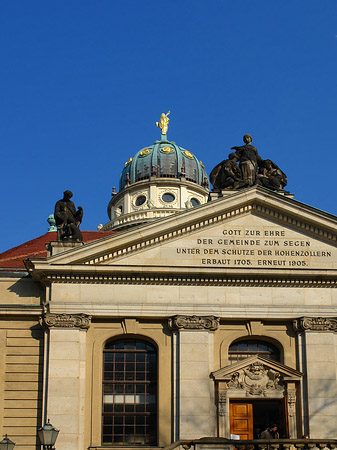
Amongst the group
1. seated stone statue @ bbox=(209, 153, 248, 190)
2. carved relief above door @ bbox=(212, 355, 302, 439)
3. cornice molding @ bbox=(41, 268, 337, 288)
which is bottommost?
carved relief above door @ bbox=(212, 355, 302, 439)

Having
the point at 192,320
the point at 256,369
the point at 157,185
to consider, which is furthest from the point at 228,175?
the point at 157,185

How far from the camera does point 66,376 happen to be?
92.3 feet

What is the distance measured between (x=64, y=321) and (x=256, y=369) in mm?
6888

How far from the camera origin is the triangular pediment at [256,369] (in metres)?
28.7

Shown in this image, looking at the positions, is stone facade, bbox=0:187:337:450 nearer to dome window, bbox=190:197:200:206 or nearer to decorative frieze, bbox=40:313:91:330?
decorative frieze, bbox=40:313:91:330

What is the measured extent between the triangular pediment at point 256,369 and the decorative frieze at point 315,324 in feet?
5.15

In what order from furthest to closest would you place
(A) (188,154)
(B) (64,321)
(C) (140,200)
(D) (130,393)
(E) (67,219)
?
(A) (188,154), (C) (140,200), (E) (67,219), (D) (130,393), (B) (64,321)

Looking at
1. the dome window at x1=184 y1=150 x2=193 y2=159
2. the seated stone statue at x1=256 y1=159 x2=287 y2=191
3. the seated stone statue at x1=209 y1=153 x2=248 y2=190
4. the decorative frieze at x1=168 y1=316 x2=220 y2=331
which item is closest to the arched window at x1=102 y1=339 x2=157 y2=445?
the decorative frieze at x1=168 y1=316 x2=220 y2=331

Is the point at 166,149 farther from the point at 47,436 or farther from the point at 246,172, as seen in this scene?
the point at 47,436

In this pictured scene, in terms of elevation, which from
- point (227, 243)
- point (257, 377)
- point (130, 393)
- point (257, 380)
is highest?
point (227, 243)

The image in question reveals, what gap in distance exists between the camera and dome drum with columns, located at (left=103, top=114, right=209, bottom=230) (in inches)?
2532

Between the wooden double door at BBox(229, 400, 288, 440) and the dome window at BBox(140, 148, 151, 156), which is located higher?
the dome window at BBox(140, 148, 151, 156)

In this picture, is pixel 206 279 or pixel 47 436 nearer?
pixel 47 436

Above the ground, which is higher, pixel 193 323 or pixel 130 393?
pixel 193 323
